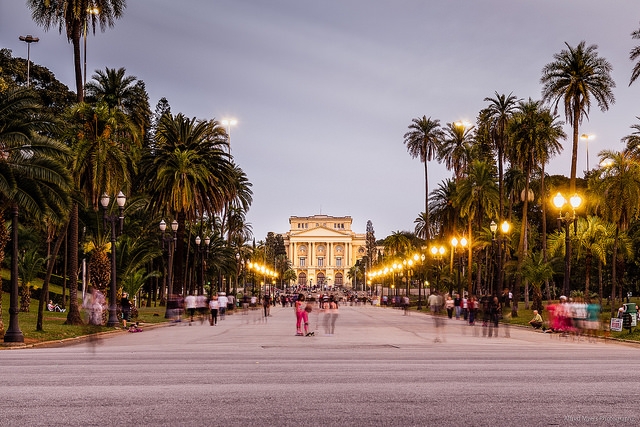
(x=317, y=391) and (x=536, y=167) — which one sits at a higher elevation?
(x=536, y=167)

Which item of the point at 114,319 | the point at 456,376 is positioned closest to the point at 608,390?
the point at 456,376

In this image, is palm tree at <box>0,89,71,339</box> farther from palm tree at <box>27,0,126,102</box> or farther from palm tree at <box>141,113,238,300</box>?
palm tree at <box>141,113,238,300</box>

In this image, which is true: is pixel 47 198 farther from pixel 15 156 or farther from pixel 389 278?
pixel 389 278

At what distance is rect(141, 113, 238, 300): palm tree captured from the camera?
4953 centimetres

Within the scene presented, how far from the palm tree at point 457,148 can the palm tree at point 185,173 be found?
34.2 metres

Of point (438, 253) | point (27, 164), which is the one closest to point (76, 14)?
point (27, 164)

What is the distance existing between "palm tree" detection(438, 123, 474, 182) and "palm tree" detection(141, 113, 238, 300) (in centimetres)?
3424

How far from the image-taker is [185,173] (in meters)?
49.8

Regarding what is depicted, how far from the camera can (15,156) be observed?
25.1m

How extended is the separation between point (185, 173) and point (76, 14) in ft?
58.8

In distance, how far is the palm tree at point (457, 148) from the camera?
272ft

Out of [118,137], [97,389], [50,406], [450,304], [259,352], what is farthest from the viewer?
[450,304]

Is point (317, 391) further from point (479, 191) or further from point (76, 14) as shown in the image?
point (479, 191)

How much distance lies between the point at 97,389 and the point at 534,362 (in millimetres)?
9515
